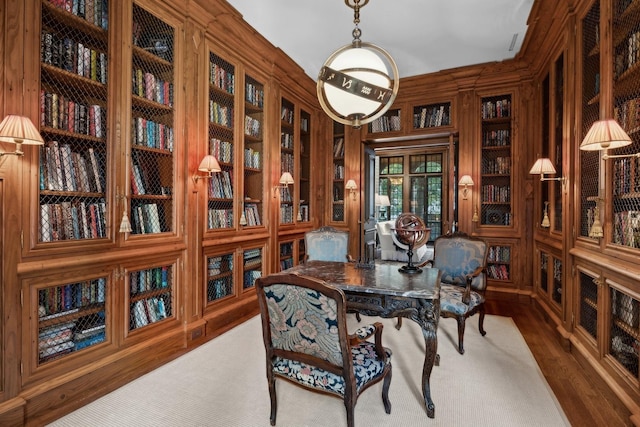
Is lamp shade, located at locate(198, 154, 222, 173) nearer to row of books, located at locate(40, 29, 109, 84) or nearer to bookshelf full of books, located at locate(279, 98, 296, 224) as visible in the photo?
row of books, located at locate(40, 29, 109, 84)

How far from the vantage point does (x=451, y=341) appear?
2959mm

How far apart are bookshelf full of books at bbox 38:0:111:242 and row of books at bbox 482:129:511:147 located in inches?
178

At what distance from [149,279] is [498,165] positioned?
452 cm

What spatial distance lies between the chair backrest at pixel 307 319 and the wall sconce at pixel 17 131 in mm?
1435

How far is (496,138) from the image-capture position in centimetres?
453

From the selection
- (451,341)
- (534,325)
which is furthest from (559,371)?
(534,325)

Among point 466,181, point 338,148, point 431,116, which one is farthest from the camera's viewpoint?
point 338,148

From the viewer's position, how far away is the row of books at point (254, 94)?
3.76m

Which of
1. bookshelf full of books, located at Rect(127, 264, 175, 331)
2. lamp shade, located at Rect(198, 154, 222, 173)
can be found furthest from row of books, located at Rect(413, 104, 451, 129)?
bookshelf full of books, located at Rect(127, 264, 175, 331)

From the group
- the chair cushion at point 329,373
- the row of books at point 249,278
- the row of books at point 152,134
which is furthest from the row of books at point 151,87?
the chair cushion at point 329,373

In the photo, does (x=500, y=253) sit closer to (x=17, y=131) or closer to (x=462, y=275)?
(x=462, y=275)

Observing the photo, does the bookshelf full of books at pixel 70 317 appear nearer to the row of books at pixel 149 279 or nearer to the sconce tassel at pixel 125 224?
the row of books at pixel 149 279

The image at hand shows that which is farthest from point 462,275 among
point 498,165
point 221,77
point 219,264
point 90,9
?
point 90,9

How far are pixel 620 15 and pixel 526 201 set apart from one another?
257 centimetres
